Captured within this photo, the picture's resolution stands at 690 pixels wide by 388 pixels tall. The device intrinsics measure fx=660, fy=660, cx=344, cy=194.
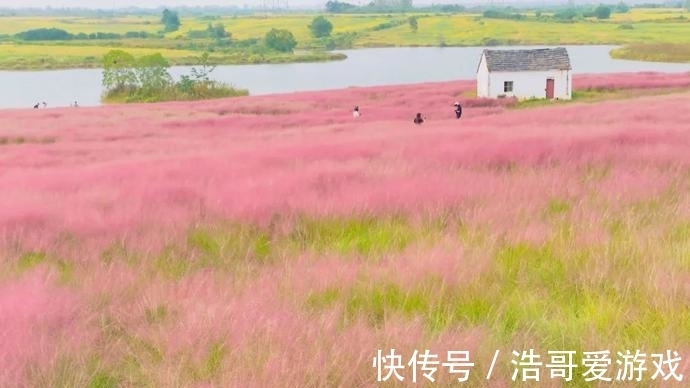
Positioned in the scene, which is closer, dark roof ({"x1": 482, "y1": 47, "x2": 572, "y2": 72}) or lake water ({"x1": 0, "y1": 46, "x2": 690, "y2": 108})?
dark roof ({"x1": 482, "y1": 47, "x2": 572, "y2": 72})

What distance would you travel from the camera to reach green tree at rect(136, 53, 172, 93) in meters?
77.3

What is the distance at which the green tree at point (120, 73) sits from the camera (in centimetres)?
7700

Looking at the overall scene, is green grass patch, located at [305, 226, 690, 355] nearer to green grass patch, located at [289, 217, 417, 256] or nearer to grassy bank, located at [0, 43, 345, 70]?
green grass patch, located at [289, 217, 417, 256]

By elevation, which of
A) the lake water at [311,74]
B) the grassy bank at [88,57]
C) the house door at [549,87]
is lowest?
the lake water at [311,74]

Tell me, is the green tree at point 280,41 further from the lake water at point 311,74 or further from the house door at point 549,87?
the house door at point 549,87

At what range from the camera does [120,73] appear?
81.4 meters

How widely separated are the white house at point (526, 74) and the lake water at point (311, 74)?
38.2 meters

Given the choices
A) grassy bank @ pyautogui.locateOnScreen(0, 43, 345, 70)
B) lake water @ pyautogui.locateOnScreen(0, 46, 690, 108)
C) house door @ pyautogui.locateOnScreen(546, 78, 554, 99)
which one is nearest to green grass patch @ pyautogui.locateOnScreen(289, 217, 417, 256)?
house door @ pyautogui.locateOnScreen(546, 78, 554, 99)

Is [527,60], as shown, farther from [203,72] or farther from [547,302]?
[203,72]

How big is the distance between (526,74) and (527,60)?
1.21 meters

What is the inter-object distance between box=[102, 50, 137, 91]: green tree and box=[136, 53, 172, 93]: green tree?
53.1 inches

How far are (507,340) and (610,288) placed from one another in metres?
1.23

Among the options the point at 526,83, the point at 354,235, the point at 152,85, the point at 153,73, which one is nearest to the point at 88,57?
the point at 153,73

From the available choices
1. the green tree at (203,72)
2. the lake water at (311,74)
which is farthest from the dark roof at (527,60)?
the lake water at (311,74)
